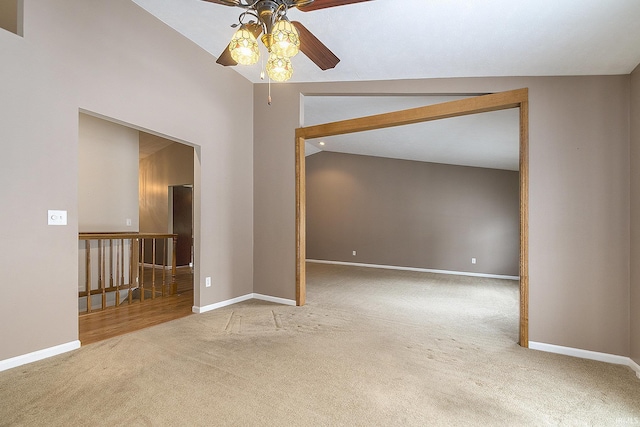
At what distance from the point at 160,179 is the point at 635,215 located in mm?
8605

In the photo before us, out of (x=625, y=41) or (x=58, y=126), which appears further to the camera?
(x=58, y=126)

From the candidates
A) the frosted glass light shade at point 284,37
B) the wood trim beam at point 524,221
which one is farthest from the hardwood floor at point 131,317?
the wood trim beam at point 524,221

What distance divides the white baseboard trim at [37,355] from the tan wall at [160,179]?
5.25 m

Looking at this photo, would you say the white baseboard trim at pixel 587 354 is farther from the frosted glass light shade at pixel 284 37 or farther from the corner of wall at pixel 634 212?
the frosted glass light shade at pixel 284 37

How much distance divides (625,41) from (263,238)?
405cm

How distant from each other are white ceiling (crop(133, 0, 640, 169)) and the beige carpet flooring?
2489 millimetres

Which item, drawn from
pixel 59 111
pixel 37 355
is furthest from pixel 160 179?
pixel 37 355

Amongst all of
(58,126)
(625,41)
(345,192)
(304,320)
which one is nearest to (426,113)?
(625,41)

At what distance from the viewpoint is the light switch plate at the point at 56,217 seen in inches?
99.0

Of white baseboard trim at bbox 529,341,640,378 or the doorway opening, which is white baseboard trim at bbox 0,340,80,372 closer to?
the doorway opening

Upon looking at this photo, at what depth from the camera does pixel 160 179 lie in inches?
314

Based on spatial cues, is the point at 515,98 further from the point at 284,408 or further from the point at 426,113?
the point at 284,408

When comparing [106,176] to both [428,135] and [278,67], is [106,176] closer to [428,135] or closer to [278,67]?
[278,67]

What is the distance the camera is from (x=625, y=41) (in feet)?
7.37
